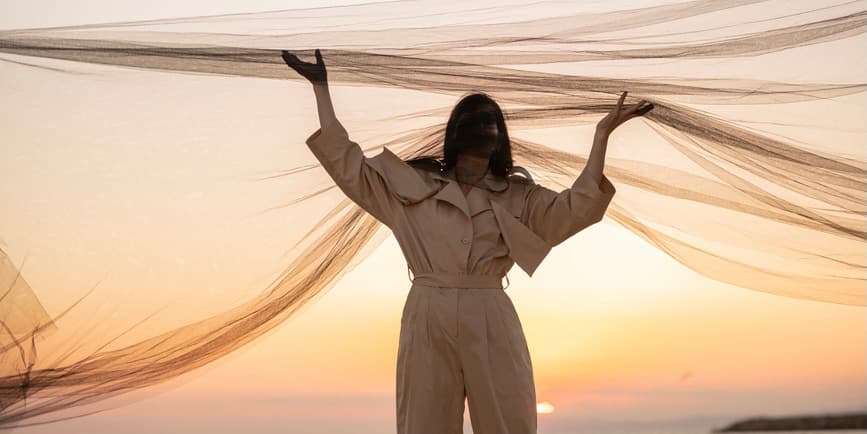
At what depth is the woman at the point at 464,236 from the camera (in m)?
4.05

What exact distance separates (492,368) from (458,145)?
0.84 m

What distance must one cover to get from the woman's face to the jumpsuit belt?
500 mm

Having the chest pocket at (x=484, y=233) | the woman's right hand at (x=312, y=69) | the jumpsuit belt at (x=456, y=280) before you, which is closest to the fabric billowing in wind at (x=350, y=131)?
the woman's right hand at (x=312, y=69)

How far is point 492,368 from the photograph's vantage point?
13.3 ft

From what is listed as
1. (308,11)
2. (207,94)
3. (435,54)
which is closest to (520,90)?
(435,54)

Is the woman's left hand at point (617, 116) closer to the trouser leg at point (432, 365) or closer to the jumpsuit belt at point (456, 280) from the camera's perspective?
the jumpsuit belt at point (456, 280)

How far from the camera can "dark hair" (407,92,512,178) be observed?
432 centimetres

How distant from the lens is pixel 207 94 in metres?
4.59

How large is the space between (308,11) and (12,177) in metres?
1.34

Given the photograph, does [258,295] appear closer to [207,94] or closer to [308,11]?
[207,94]

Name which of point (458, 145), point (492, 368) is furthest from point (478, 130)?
point (492, 368)

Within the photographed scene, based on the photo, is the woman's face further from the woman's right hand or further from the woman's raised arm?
the woman's right hand

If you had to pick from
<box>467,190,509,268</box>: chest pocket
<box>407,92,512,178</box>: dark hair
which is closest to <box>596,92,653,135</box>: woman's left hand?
<box>407,92,512,178</box>: dark hair

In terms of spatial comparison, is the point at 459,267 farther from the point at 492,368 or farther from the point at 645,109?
the point at 645,109
